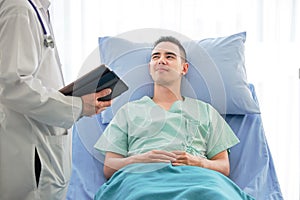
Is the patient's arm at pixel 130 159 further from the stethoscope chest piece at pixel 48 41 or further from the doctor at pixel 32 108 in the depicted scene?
the stethoscope chest piece at pixel 48 41

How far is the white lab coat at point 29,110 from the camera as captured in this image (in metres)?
1.29

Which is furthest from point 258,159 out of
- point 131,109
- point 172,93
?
point 131,109

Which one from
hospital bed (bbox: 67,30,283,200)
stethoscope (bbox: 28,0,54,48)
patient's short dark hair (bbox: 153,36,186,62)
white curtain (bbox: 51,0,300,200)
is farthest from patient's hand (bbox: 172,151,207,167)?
white curtain (bbox: 51,0,300,200)

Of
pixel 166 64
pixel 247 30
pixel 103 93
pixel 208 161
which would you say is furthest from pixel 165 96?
pixel 247 30

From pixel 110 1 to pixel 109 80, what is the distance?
120cm

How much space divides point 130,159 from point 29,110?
51 centimetres

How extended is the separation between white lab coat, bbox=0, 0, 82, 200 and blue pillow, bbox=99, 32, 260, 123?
54 cm

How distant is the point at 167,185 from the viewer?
4.76 feet

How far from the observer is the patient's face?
75.7 inches

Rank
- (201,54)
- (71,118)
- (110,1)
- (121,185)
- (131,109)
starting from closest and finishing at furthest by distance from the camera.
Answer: (71,118)
(121,185)
(131,109)
(201,54)
(110,1)

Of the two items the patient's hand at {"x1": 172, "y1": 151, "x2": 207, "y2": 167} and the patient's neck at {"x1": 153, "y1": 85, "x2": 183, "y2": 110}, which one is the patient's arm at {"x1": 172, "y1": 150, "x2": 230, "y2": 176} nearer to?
the patient's hand at {"x1": 172, "y1": 151, "x2": 207, "y2": 167}

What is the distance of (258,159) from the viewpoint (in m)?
1.96

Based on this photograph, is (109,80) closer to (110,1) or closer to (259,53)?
(110,1)

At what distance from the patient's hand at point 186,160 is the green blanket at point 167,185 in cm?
7
